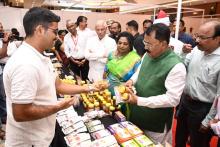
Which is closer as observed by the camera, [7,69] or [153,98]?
[7,69]

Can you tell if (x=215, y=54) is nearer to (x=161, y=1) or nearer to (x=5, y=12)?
(x=5, y=12)

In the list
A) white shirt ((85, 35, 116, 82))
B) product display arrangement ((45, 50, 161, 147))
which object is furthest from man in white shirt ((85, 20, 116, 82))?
product display arrangement ((45, 50, 161, 147))

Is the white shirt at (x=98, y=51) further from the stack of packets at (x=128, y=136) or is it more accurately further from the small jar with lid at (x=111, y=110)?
the stack of packets at (x=128, y=136)

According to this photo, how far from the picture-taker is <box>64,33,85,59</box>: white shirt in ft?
13.2

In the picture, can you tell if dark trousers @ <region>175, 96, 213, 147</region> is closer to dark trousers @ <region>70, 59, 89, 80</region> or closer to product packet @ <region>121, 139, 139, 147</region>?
product packet @ <region>121, 139, 139, 147</region>

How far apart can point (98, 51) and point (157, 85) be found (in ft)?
5.88

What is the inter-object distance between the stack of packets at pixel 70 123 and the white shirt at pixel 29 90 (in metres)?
0.21

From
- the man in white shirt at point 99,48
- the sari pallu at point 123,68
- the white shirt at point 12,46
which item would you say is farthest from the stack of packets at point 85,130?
the white shirt at point 12,46

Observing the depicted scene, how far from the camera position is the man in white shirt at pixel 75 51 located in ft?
13.3

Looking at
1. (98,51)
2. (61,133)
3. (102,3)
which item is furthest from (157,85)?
(102,3)

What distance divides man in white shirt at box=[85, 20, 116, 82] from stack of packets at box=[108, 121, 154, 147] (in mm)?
1756

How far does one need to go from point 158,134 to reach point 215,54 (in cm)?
86

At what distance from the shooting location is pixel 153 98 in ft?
5.00

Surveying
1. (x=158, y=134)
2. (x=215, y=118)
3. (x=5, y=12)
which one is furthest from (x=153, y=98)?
(x=5, y=12)
